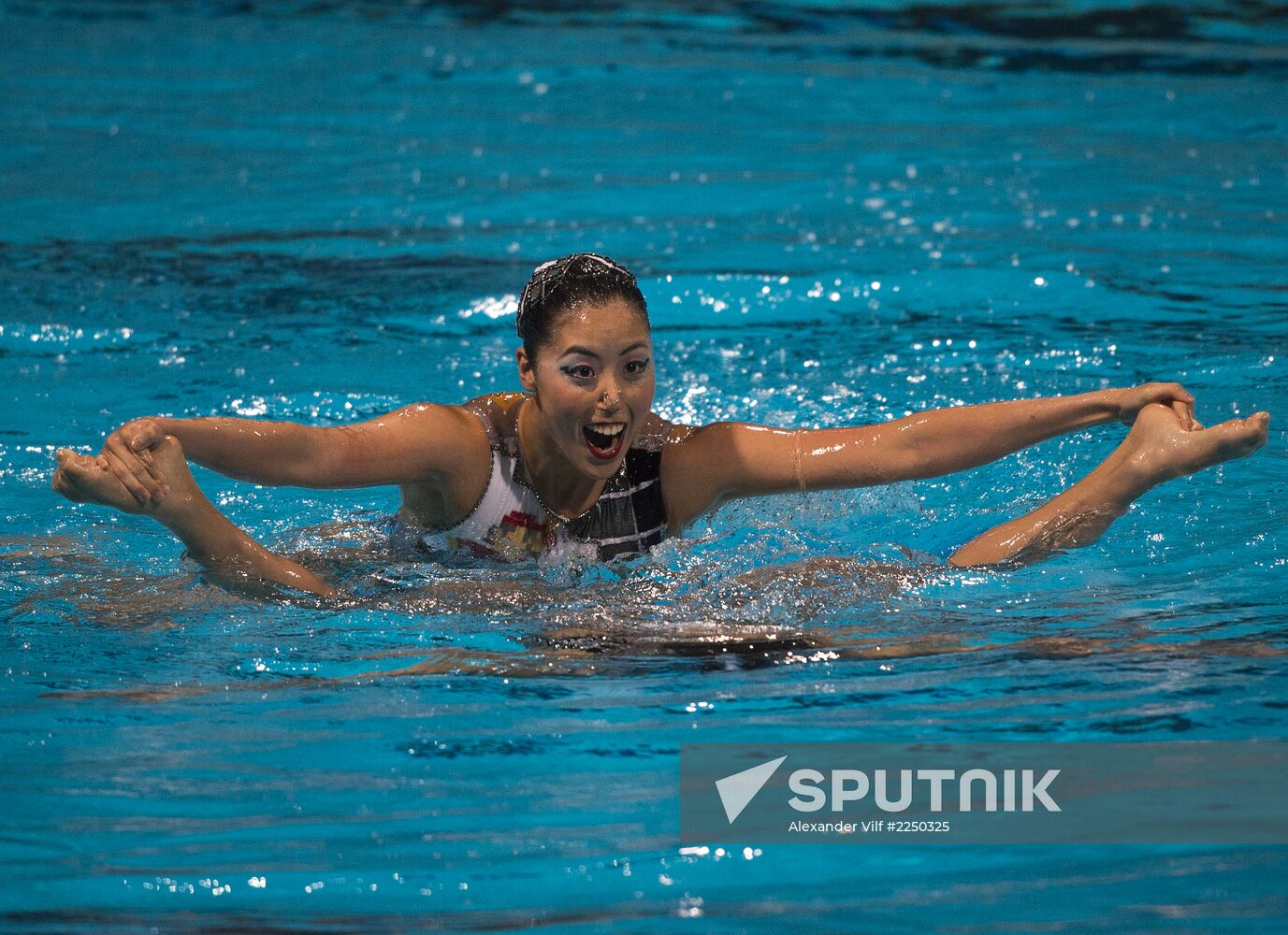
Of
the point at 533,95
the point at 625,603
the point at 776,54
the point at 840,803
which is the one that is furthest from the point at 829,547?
the point at 776,54

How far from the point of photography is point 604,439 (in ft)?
12.3

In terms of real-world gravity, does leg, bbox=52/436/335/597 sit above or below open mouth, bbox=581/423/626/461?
below

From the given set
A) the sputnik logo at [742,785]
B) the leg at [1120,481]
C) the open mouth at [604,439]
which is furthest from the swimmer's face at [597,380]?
the leg at [1120,481]

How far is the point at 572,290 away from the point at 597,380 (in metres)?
0.22

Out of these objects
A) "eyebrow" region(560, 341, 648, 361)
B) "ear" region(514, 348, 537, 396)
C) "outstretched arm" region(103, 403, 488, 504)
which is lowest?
"outstretched arm" region(103, 403, 488, 504)

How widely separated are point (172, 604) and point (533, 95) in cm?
724

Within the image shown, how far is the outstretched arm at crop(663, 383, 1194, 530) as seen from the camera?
3.85m

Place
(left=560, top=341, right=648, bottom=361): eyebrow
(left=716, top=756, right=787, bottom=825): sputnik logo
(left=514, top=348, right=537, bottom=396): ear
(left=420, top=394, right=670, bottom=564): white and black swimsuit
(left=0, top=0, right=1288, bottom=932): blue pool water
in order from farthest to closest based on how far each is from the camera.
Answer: (left=420, top=394, right=670, bottom=564): white and black swimsuit
(left=514, top=348, right=537, bottom=396): ear
(left=560, top=341, right=648, bottom=361): eyebrow
(left=716, top=756, right=787, bottom=825): sputnik logo
(left=0, top=0, right=1288, bottom=932): blue pool water

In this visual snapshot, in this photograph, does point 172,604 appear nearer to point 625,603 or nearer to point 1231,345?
point 625,603

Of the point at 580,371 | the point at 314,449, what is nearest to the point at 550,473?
the point at 580,371

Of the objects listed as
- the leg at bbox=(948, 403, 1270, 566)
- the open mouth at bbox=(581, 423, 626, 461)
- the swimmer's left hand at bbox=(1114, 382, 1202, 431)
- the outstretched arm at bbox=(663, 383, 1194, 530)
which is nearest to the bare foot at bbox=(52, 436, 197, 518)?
the open mouth at bbox=(581, 423, 626, 461)

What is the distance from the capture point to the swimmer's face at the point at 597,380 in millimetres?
3645

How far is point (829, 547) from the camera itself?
4.60 m

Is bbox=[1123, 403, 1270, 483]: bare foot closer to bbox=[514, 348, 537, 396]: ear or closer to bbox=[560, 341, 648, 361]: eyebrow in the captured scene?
bbox=[560, 341, 648, 361]: eyebrow
